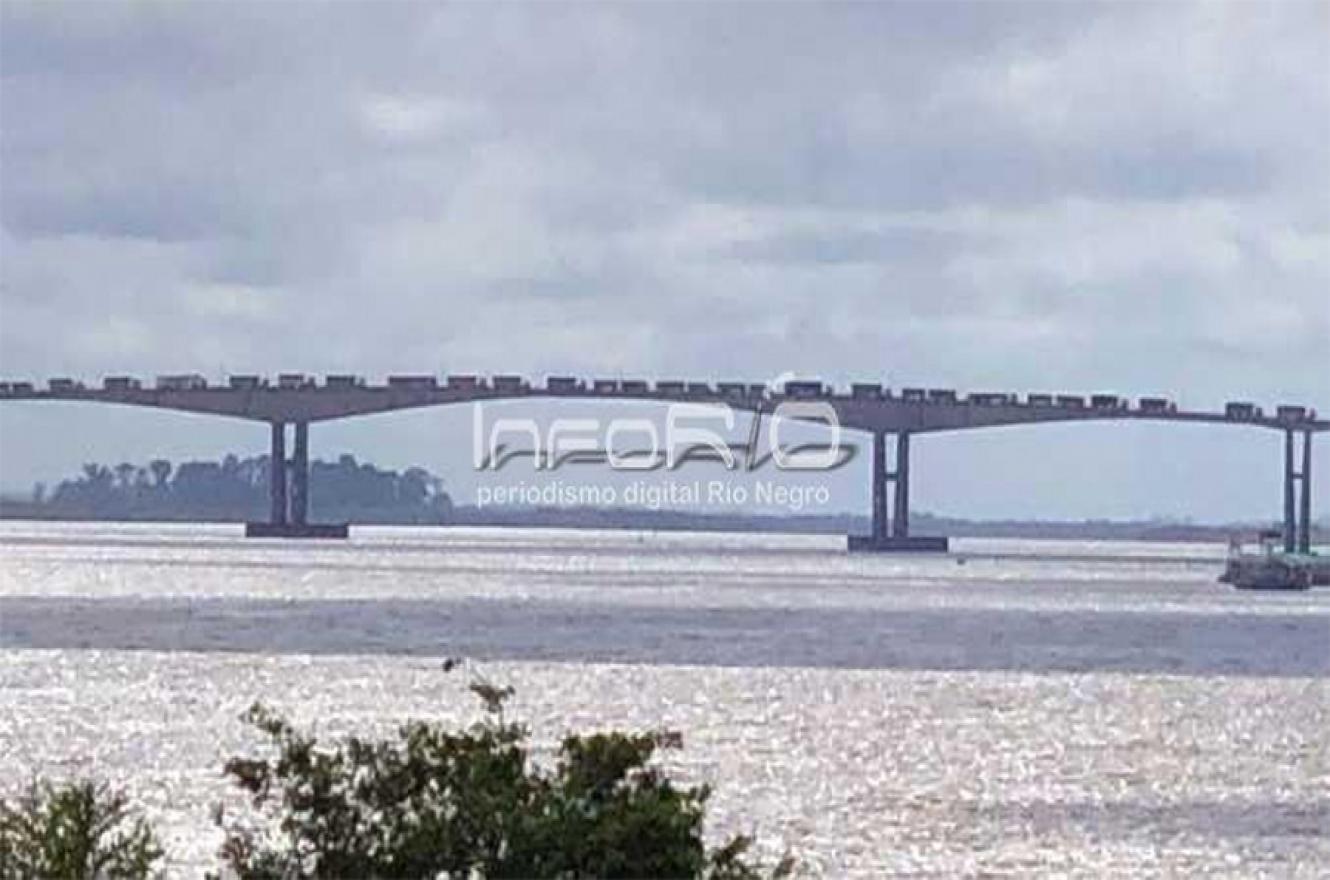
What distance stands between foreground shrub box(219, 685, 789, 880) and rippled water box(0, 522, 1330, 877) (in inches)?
443

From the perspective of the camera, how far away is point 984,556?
180 m

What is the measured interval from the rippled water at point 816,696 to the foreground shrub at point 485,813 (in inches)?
443

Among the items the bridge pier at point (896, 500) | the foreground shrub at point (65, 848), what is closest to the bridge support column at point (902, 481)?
the bridge pier at point (896, 500)

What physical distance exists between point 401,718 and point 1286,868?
1723cm

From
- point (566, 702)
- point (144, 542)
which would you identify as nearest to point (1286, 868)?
point (566, 702)

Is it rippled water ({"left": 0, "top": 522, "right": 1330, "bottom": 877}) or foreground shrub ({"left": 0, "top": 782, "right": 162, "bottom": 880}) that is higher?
foreground shrub ({"left": 0, "top": 782, "right": 162, "bottom": 880})

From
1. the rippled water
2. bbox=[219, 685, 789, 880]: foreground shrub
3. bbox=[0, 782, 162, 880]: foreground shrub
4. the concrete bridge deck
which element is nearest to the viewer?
bbox=[219, 685, 789, 880]: foreground shrub

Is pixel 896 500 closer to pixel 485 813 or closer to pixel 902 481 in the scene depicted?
pixel 902 481

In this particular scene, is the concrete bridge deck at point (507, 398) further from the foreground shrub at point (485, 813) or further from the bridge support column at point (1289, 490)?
the foreground shrub at point (485, 813)

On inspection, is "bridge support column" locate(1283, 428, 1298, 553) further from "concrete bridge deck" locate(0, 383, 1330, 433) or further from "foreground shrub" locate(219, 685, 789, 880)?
"foreground shrub" locate(219, 685, 789, 880)

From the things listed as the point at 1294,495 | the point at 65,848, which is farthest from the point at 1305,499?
the point at 65,848

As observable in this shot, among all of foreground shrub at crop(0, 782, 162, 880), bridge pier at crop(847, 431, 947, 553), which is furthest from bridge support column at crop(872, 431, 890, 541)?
foreground shrub at crop(0, 782, 162, 880)

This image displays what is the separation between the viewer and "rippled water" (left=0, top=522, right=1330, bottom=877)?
26.2 meters

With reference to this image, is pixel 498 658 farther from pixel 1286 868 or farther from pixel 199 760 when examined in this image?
pixel 1286 868
